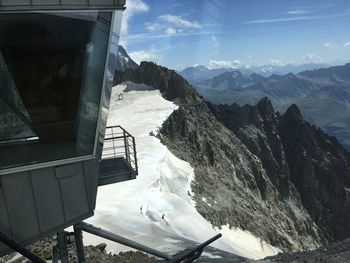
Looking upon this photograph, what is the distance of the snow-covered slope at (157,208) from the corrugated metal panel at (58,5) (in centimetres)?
1660

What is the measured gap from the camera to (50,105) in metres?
7.44

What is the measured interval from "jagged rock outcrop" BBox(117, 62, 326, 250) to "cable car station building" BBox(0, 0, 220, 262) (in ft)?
117

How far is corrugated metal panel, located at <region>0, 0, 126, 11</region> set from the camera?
21.8 feet

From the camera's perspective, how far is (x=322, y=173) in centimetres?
12231

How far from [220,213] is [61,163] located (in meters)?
41.1

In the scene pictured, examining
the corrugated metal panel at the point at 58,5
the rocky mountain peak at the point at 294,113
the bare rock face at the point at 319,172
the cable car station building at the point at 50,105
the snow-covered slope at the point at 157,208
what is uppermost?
the corrugated metal panel at the point at 58,5

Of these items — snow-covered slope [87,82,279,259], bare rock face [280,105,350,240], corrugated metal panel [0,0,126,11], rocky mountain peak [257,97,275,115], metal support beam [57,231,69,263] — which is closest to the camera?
corrugated metal panel [0,0,126,11]

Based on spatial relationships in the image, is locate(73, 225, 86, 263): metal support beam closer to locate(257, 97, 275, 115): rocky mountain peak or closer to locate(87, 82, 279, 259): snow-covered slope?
locate(87, 82, 279, 259): snow-covered slope

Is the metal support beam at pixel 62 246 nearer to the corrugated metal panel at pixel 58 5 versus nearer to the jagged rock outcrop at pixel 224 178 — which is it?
the corrugated metal panel at pixel 58 5

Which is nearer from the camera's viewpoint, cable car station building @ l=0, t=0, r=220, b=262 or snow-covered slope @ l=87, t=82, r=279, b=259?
→ cable car station building @ l=0, t=0, r=220, b=262

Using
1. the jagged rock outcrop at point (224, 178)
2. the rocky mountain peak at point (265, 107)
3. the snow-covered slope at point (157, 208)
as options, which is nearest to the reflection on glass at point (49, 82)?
the snow-covered slope at point (157, 208)

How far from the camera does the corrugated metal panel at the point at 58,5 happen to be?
21.8ft

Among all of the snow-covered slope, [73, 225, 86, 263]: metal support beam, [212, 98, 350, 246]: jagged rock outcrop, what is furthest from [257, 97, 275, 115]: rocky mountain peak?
[73, 225, 86, 263]: metal support beam

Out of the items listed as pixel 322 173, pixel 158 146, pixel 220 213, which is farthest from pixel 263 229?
pixel 322 173
